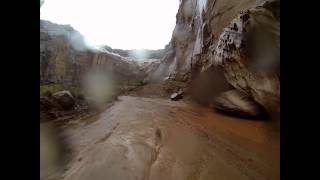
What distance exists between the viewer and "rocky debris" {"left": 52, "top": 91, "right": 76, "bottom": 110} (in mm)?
7855

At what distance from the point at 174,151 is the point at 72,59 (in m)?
23.4

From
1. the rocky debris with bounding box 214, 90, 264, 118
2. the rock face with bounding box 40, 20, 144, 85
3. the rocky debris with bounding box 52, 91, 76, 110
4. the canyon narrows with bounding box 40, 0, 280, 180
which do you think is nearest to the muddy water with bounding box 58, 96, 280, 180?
the canyon narrows with bounding box 40, 0, 280, 180

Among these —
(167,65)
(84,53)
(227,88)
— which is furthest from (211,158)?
(84,53)

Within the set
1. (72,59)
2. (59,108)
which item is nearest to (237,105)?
(59,108)

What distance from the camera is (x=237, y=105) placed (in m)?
7.34

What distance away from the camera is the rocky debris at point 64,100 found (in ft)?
25.8

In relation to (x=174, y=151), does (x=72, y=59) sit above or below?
above

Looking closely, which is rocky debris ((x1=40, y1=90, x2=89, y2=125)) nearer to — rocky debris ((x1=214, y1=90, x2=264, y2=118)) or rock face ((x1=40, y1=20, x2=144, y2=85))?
rocky debris ((x1=214, y1=90, x2=264, y2=118))

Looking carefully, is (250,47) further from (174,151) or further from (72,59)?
(72,59)

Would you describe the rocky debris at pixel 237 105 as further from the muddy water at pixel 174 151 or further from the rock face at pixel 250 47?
the muddy water at pixel 174 151

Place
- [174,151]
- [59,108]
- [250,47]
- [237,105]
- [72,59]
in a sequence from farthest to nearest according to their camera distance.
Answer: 1. [72,59]
2. [59,108]
3. [237,105]
4. [250,47]
5. [174,151]
